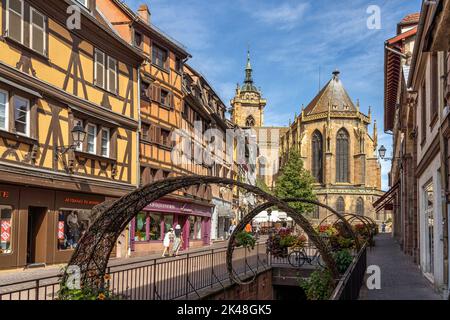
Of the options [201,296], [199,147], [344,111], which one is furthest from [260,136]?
[201,296]

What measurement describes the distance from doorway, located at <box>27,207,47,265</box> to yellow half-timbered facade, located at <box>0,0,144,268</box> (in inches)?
1.3

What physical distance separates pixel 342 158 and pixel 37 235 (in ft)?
226

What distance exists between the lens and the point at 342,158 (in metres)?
83.0

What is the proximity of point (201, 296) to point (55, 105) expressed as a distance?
956cm

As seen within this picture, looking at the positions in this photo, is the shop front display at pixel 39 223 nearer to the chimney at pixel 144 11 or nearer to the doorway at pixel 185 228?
the doorway at pixel 185 228

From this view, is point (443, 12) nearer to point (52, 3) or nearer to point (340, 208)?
point (52, 3)

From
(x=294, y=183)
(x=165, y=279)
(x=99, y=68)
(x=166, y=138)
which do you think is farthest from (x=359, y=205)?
(x=165, y=279)

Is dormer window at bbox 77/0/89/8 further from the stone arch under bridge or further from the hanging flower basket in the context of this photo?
the stone arch under bridge

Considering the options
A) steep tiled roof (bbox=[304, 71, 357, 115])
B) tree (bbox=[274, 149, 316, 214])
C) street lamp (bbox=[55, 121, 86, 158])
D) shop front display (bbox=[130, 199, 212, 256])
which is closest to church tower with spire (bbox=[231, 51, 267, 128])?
steep tiled roof (bbox=[304, 71, 357, 115])

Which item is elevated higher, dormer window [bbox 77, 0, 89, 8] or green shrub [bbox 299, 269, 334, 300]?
dormer window [bbox 77, 0, 89, 8]

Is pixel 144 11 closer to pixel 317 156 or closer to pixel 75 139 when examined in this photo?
pixel 75 139

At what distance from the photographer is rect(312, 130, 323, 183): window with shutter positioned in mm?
84500

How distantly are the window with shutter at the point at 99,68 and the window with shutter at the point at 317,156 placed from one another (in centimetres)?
6546

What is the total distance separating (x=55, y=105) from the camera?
61.4 ft
